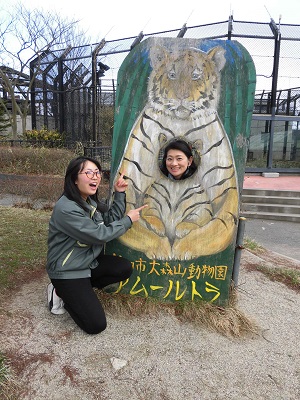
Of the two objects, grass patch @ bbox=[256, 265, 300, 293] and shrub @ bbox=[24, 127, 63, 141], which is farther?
shrub @ bbox=[24, 127, 63, 141]

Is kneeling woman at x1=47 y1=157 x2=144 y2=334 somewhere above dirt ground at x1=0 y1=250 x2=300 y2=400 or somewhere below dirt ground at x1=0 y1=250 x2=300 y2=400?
above

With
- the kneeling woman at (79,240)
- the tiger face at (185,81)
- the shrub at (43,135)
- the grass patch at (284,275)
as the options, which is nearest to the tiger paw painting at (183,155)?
the tiger face at (185,81)

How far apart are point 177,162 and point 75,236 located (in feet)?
3.01

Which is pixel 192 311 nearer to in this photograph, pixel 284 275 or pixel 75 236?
pixel 75 236

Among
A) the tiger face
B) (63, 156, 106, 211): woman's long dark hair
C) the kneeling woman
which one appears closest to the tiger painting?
the tiger face

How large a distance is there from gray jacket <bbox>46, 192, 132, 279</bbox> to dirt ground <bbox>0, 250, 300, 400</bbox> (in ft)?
1.52

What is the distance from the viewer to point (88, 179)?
8.07 feet

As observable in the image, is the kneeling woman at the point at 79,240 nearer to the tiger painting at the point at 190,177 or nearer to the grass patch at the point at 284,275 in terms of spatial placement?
the tiger painting at the point at 190,177

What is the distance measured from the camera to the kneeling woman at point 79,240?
2.40 m

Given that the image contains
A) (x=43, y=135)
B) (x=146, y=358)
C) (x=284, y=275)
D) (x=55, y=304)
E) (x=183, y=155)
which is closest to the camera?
(x=146, y=358)

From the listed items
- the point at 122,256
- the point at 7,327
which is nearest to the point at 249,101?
the point at 122,256

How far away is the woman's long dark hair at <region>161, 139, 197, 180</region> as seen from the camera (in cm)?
264

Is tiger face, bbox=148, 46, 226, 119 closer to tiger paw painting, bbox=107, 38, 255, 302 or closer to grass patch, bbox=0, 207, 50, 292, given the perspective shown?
tiger paw painting, bbox=107, 38, 255, 302

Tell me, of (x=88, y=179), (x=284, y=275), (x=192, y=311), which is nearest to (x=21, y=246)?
(x=88, y=179)
